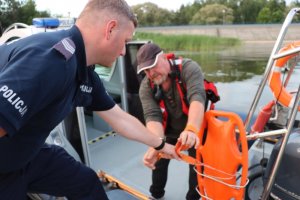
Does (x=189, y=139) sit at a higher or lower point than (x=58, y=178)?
higher

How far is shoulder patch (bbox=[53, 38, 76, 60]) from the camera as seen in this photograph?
→ 1.00 metres

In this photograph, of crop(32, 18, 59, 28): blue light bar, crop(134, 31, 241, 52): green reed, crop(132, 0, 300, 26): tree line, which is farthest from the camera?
crop(132, 0, 300, 26): tree line

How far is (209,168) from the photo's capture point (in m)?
1.70

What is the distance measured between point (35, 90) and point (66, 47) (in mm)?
222

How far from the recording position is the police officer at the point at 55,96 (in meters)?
0.90

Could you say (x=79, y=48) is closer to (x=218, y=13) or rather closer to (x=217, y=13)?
(x=218, y=13)

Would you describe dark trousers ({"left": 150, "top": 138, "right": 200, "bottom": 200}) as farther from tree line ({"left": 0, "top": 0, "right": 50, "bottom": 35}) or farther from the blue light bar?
tree line ({"left": 0, "top": 0, "right": 50, "bottom": 35})

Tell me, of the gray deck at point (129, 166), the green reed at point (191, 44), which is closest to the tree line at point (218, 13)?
the green reed at point (191, 44)

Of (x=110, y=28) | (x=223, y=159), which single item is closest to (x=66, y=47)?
(x=110, y=28)

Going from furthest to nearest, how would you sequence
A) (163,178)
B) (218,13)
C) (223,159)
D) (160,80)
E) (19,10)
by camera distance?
(218,13), (19,10), (163,178), (160,80), (223,159)

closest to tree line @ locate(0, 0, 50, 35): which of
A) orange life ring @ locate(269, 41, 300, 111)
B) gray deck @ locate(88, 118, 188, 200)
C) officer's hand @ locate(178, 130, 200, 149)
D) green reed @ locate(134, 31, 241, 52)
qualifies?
gray deck @ locate(88, 118, 188, 200)

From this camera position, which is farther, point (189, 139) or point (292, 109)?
point (189, 139)

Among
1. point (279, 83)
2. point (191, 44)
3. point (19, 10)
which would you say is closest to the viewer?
point (279, 83)

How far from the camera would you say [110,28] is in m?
1.18
